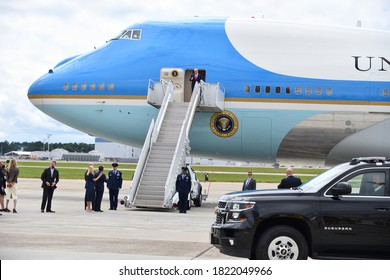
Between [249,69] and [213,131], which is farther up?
[249,69]

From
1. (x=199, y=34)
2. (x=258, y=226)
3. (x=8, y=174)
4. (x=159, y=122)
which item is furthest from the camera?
(x=199, y=34)

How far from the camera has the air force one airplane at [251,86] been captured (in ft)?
77.2

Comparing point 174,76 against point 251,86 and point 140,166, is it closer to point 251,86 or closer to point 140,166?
point 251,86

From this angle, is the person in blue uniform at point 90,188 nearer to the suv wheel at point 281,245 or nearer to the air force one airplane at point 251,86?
the air force one airplane at point 251,86

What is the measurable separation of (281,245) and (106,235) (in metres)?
5.17

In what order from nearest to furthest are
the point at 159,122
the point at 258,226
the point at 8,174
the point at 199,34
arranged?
the point at 258,226 < the point at 8,174 < the point at 159,122 < the point at 199,34

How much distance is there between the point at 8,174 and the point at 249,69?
383 inches

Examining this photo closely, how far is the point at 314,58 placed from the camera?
23781 mm

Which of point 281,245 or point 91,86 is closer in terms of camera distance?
point 281,245

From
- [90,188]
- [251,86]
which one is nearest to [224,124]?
[251,86]

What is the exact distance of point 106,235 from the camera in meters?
13.6

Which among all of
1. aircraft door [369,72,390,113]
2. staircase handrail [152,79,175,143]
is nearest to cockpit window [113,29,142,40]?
staircase handrail [152,79,175,143]

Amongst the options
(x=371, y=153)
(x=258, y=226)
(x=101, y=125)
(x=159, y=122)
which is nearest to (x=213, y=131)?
(x=159, y=122)

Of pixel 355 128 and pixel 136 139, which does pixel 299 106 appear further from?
pixel 136 139
